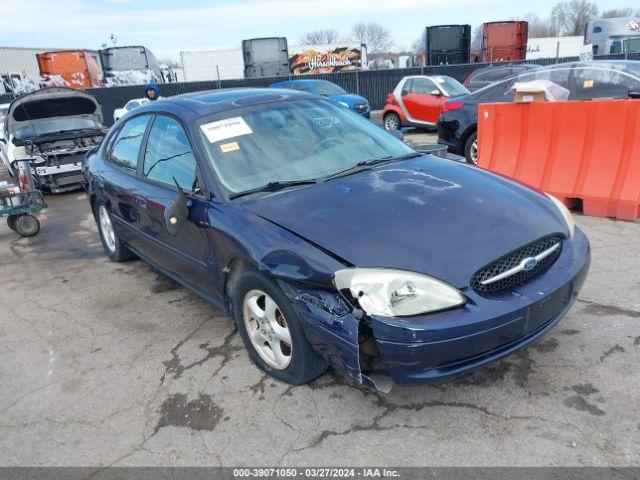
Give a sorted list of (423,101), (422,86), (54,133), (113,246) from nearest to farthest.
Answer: (113,246), (54,133), (423,101), (422,86)

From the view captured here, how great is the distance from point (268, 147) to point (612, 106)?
394cm

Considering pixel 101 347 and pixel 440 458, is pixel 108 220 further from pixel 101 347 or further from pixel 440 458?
pixel 440 458

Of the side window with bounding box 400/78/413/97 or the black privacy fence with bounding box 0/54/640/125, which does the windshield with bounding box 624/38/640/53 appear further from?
the side window with bounding box 400/78/413/97

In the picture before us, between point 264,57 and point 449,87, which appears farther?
point 264,57

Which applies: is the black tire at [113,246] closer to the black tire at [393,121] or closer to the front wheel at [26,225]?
the front wheel at [26,225]

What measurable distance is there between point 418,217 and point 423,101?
10.8m

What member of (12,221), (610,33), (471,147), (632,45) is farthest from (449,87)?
(610,33)

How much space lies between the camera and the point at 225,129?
3383 millimetres

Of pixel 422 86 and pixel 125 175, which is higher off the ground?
pixel 422 86

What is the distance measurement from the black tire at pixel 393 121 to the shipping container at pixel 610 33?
1694 cm

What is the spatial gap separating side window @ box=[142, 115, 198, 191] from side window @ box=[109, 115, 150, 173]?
0.24 meters

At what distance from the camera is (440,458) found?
90.8 inches

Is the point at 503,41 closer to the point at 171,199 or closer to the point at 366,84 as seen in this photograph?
the point at 366,84

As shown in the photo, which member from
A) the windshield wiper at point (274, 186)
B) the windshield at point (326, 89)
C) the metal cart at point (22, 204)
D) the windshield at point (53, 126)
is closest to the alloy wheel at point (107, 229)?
the metal cart at point (22, 204)
